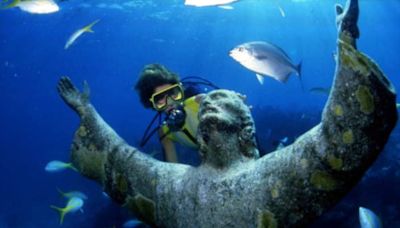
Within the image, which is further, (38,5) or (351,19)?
(38,5)

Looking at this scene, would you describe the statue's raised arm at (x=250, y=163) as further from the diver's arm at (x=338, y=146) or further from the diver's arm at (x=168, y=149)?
the diver's arm at (x=168, y=149)

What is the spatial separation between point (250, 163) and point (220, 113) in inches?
14.5

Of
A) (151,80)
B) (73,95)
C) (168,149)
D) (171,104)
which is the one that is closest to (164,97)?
(171,104)

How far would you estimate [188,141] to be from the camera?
3.51 metres

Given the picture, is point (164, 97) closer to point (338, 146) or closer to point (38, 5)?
point (338, 146)

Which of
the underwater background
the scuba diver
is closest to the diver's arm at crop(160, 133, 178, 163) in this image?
the scuba diver

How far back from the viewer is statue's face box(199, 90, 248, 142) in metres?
2.47

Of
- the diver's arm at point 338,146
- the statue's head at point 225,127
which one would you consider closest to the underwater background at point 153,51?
the statue's head at point 225,127

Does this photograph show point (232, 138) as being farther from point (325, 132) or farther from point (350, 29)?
point (350, 29)

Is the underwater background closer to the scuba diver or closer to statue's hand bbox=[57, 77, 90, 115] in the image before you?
the scuba diver

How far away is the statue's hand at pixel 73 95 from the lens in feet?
11.2

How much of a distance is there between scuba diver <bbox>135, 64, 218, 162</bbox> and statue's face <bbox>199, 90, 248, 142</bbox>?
0.61 metres

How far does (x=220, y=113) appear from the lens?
2.49m

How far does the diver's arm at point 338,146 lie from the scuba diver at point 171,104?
1205 mm
